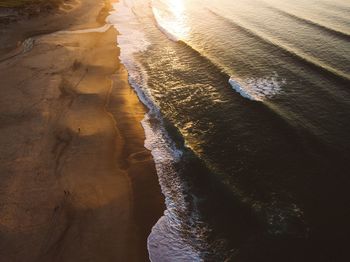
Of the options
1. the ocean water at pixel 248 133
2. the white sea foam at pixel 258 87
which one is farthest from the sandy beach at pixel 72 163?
the white sea foam at pixel 258 87

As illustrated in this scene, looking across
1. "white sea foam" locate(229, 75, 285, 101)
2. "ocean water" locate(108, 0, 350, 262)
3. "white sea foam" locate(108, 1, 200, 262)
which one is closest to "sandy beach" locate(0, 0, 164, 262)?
"white sea foam" locate(108, 1, 200, 262)

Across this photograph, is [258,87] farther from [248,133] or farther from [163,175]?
[163,175]

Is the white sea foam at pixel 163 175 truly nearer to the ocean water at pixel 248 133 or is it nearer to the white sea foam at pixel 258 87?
the ocean water at pixel 248 133

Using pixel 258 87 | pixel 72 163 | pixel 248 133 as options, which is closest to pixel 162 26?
pixel 258 87

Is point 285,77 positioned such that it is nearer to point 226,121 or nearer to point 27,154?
point 226,121

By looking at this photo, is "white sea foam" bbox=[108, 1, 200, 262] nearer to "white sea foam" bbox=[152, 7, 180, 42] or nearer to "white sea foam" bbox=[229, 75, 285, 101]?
"white sea foam" bbox=[152, 7, 180, 42]

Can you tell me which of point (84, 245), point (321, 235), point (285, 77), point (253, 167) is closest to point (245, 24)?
point (285, 77)
